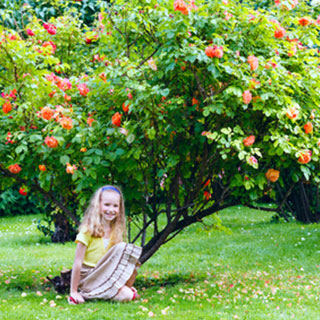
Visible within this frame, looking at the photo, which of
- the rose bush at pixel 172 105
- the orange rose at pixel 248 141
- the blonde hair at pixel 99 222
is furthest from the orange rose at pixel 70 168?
the orange rose at pixel 248 141

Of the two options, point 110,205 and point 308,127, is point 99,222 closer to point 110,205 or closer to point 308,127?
point 110,205

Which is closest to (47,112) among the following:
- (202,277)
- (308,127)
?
(308,127)

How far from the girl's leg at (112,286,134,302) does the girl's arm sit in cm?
28

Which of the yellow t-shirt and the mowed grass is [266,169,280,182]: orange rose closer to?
the mowed grass

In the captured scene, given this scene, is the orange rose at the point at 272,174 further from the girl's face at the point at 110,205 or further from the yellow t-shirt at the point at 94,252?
the yellow t-shirt at the point at 94,252

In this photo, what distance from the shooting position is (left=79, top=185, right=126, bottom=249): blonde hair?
392 centimetres

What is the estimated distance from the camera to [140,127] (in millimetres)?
3951

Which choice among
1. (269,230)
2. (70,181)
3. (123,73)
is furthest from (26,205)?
(123,73)

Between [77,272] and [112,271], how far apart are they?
27cm

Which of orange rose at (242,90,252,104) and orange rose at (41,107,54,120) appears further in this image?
orange rose at (41,107,54,120)

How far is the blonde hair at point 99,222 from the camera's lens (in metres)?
3.92

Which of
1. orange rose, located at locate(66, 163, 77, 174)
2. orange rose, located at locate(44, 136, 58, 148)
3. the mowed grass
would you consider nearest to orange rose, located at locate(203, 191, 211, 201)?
the mowed grass

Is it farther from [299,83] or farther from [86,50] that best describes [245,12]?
[86,50]

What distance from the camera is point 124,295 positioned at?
394cm
